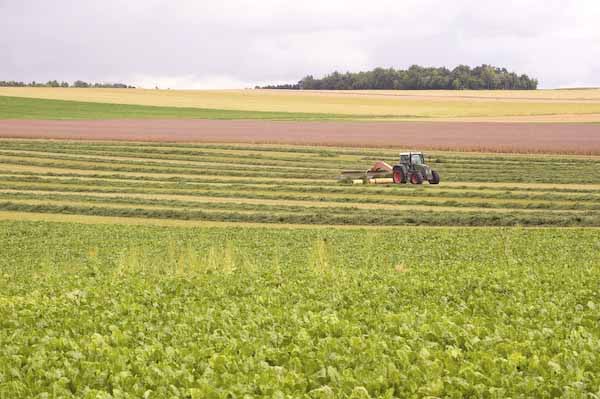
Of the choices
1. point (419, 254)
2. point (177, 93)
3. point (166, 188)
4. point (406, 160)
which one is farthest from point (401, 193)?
point (177, 93)

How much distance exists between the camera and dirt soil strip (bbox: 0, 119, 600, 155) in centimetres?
6825

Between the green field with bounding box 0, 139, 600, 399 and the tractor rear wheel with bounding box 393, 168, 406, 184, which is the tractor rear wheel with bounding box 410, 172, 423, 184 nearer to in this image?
the tractor rear wheel with bounding box 393, 168, 406, 184

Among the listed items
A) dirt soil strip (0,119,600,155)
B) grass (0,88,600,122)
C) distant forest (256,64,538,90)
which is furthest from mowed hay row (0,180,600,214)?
distant forest (256,64,538,90)

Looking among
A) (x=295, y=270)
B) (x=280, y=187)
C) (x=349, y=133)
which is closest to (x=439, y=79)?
(x=349, y=133)

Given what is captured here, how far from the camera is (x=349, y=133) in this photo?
7869 centimetres

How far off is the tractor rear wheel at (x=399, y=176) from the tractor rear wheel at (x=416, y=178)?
1.42 feet

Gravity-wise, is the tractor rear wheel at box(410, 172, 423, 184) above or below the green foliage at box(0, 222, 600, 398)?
below

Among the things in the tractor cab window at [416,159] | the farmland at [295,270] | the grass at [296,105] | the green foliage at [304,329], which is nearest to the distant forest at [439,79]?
the grass at [296,105]

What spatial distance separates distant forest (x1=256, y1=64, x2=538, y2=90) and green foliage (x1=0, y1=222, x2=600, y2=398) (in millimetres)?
136019

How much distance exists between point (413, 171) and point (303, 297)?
34.3m

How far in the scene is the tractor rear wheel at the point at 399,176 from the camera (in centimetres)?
5072

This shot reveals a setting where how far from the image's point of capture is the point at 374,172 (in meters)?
52.2

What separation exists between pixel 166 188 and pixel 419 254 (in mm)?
25267

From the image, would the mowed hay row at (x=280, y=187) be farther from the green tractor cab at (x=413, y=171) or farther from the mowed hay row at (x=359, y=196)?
the green tractor cab at (x=413, y=171)
